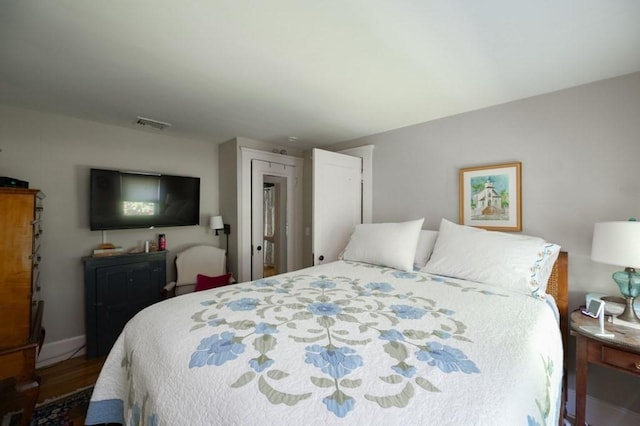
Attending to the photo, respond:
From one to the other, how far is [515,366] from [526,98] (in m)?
2.16

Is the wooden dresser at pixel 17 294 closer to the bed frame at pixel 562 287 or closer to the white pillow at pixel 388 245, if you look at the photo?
the white pillow at pixel 388 245

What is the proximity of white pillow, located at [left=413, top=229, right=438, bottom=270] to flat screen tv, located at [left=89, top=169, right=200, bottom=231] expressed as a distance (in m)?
2.62

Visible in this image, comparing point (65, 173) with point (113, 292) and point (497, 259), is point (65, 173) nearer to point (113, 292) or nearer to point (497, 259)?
point (113, 292)

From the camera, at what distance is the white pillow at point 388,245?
224 centimetres

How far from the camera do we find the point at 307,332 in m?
1.11

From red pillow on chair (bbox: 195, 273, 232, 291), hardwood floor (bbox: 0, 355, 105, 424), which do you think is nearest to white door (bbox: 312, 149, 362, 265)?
red pillow on chair (bbox: 195, 273, 232, 291)

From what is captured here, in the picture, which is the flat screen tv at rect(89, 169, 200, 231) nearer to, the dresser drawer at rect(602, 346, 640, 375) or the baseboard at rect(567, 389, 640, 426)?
the dresser drawer at rect(602, 346, 640, 375)

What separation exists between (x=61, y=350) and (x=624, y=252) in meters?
4.49

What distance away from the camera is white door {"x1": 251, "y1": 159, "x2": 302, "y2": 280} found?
3.44 m

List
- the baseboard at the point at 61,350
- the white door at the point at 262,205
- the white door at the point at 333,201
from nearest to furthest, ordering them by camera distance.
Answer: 1. the baseboard at the point at 61,350
2. the white door at the point at 333,201
3. the white door at the point at 262,205

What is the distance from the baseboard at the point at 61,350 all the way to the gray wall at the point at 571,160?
3805 mm

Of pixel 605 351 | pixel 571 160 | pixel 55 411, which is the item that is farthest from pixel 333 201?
pixel 55 411

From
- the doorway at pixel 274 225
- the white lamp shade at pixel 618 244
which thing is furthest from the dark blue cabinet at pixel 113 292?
the white lamp shade at pixel 618 244

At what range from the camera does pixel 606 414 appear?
1.78m
